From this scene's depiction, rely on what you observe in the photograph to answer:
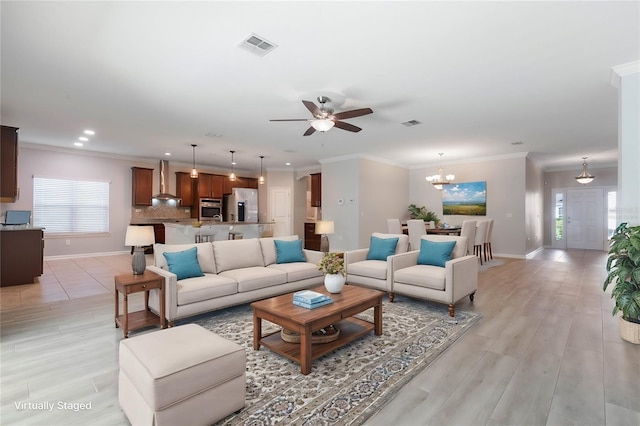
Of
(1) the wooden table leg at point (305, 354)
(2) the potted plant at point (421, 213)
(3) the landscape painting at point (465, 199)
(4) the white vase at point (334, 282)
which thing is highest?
(3) the landscape painting at point (465, 199)

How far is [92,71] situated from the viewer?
3.46 meters

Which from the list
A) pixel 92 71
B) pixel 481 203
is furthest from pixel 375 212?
pixel 92 71

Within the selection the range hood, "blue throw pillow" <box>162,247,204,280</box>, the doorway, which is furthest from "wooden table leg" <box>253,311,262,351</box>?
the doorway

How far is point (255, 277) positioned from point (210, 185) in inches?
281

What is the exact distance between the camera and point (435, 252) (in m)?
4.30

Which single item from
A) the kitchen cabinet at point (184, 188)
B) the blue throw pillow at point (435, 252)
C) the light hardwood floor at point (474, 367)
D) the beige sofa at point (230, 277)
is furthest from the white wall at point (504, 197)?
the kitchen cabinet at point (184, 188)

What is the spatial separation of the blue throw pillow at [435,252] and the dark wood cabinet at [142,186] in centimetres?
788

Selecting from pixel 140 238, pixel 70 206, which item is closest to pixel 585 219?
pixel 140 238

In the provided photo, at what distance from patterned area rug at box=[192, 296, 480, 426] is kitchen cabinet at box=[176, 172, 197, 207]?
698 centimetres

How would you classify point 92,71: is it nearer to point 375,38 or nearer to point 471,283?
point 375,38

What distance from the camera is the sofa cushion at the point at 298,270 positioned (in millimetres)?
4238

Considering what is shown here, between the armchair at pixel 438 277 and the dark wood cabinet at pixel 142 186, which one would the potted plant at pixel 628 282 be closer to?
the armchair at pixel 438 277

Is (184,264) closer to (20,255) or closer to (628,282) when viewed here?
(20,255)

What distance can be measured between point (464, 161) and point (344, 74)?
6633 millimetres
